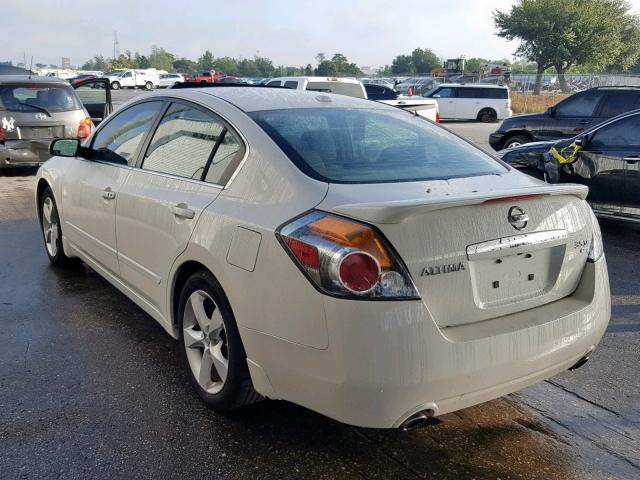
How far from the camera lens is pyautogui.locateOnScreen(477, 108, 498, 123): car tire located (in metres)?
28.6

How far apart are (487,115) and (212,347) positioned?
91.1 feet

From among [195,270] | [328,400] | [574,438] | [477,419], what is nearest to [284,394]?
[328,400]

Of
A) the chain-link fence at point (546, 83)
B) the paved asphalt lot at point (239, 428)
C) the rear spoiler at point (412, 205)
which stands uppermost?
the chain-link fence at point (546, 83)

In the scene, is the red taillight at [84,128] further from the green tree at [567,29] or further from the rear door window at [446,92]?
the green tree at [567,29]

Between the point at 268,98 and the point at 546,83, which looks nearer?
the point at 268,98

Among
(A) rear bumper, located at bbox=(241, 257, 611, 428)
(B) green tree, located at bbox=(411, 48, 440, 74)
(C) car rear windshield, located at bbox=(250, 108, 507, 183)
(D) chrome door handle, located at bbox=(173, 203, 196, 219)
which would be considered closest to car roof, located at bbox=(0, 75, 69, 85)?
(D) chrome door handle, located at bbox=(173, 203, 196, 219)

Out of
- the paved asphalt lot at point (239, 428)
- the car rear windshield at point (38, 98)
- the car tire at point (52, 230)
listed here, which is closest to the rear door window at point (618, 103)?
the paved asphalt lot at point (239, 428)

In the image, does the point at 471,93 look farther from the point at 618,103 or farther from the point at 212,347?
the point at 212,347

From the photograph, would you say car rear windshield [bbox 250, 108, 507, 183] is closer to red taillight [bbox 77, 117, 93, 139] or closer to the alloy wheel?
the alloy wheel

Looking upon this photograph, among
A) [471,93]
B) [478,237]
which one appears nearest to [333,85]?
[478,237]

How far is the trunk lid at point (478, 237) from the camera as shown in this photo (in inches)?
94.3

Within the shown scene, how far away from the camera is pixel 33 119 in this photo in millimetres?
10164

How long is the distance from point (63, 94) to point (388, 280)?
10.00m

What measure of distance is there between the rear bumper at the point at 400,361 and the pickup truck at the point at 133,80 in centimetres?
5683
